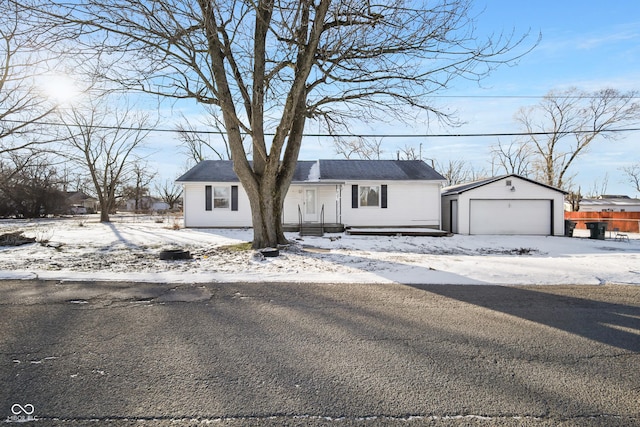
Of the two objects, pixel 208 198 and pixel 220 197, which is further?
pixel 220 197

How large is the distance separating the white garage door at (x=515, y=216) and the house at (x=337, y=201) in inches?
100

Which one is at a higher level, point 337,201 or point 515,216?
point 337,201

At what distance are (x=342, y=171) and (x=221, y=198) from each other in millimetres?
7082

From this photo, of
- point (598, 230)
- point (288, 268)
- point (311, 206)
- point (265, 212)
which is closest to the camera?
point (288, 268)

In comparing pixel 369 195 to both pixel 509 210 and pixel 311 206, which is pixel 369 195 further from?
pixel 509 210

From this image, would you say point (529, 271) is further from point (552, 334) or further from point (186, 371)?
point (186, 371)

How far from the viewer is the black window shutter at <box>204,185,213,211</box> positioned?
1825 cm

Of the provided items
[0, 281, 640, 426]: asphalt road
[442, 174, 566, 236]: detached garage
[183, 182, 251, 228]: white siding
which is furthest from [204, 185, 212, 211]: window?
[442, 174, 566, 236]: detached garage

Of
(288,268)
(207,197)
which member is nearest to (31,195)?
(207,197)

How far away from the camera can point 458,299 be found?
16.4 ft

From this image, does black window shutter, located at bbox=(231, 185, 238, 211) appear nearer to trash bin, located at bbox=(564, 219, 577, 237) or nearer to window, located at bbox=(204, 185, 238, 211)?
window, located at bbox=(204, 185, 238, 211)

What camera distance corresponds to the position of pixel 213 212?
18328 millimetres

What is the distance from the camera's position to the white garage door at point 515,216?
1755 centimetres

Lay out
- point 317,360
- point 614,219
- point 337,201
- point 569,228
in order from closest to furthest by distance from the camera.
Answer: point 317,360
point 569,228
point 337,201
point 614,219
